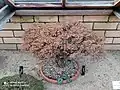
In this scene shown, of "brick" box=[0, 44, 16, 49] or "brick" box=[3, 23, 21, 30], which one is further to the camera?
"brick" box=[0, 44, 16, 49]

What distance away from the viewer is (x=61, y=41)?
1.42 m

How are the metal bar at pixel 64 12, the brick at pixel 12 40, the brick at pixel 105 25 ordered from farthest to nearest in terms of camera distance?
the brick at pixel 12 40, the brick at pixel 105 25, the metal bar at pixel 64 12

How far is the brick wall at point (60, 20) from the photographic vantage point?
1.89 meters

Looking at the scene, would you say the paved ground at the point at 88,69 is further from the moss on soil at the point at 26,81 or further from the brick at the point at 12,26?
the brick at the point at 12,26

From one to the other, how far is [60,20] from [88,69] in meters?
0.56

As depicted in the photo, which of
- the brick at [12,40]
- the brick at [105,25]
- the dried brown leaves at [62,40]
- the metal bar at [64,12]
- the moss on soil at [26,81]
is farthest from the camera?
the brick at [12,40]

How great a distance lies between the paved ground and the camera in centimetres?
183

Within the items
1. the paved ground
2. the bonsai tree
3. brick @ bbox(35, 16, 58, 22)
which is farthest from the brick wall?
the bonsai tree

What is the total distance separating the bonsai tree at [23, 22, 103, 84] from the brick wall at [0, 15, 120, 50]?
39cm

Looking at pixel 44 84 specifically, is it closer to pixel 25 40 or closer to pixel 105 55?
pixel 25 40

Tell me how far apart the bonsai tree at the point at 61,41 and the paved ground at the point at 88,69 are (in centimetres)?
44

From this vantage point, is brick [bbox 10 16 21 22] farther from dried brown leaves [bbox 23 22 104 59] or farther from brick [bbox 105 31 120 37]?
brick [bbox 105 31 120 37]

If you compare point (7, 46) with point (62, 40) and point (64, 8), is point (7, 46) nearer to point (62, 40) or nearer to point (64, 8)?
point (64, 8)

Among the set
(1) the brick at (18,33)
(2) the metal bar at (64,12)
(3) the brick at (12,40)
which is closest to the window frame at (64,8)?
(2) the metal bar at (64,12)
